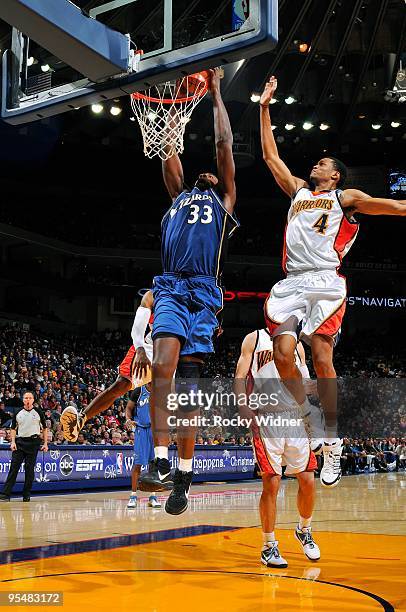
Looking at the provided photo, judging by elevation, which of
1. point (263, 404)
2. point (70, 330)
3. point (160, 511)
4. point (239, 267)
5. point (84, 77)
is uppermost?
point (239, 267)

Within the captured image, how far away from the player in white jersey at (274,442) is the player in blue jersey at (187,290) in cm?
157

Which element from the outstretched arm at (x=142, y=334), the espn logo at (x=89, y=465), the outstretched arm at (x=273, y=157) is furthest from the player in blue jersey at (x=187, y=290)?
the espn logo at (x=89, y=465)

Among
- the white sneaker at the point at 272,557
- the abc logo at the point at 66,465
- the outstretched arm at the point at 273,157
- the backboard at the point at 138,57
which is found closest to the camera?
the backboard at the point at 138,57

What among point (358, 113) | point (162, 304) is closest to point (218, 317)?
point (162, 304)

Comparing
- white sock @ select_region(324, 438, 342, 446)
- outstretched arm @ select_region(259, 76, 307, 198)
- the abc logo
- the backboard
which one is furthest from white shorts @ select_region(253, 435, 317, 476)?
the abc logo

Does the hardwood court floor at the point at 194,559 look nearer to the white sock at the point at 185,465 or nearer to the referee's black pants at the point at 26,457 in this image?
the referee's black pants at the point at 26,457

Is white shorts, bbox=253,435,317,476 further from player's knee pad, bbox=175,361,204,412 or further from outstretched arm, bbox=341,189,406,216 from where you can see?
outstretched arm, bbox=341,189,406,216

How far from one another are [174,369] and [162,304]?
1.75 feet

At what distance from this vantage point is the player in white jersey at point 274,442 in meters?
7.07

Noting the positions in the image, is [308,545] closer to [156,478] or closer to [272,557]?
[272,557]

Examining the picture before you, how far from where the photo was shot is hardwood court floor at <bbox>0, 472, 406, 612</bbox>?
5.54m

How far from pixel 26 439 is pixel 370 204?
900 centimetres

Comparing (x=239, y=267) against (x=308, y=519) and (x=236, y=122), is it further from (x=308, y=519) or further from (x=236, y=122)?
(x=308, y=519)

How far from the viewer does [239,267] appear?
3744cm
